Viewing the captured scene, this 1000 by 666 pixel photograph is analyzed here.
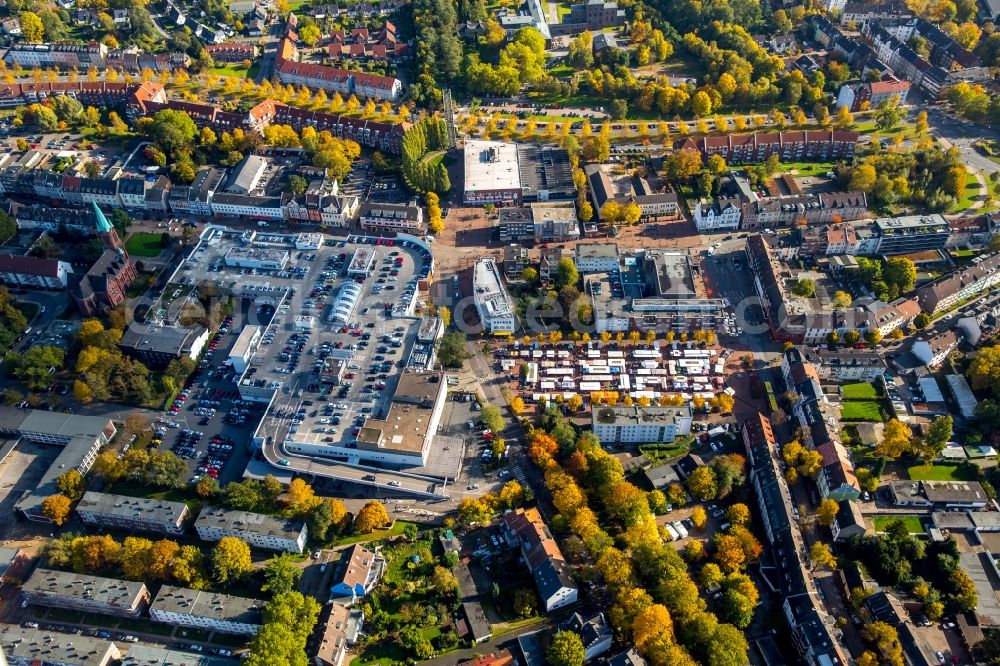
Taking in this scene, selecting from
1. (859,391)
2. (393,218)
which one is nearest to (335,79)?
(393,218)

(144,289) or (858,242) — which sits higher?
(858,242)

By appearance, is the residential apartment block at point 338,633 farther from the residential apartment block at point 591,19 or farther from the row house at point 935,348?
the residential apartment block at point 591,19

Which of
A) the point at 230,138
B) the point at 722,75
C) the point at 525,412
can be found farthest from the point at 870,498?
the point at 230,138

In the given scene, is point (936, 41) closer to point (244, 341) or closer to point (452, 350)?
point (452, 350)

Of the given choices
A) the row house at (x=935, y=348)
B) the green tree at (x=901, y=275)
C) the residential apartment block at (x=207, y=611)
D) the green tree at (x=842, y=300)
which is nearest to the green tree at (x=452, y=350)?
the residential apartment block at (x=207, y=611)

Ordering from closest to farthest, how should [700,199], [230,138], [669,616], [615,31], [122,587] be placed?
[669,616], [122,587], [700,199], [230,138], [615,31]

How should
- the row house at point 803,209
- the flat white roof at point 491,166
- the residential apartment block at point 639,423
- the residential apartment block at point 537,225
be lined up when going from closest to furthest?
1. the residential apartment block at point 639,423
2. the row house at point 803,209
3. the residential apartment block at point 537,225
4. the flat white roof at point 491,166

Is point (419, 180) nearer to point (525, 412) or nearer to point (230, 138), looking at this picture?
point (230, 138)
